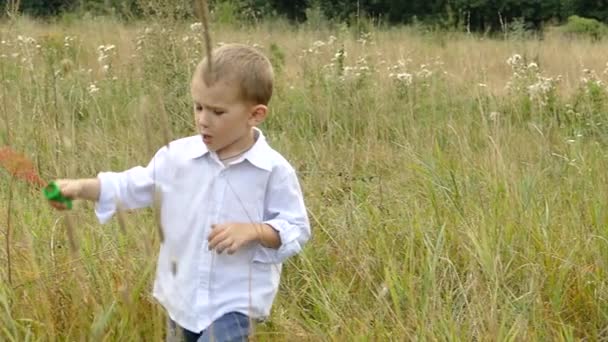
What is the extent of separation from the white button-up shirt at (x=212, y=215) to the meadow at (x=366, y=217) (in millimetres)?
79

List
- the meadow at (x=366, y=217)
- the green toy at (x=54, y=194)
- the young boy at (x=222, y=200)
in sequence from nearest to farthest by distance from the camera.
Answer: the green toy at (x=54, y=194), the young boy at (x=222, y=200), the meadow at (x=366, y=217)

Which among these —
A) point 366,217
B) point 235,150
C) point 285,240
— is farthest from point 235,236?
point 366,217

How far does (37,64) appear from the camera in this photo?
5902mm

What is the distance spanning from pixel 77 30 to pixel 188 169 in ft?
26.4

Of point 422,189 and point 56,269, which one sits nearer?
point 56,269

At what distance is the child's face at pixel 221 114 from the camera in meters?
1.83

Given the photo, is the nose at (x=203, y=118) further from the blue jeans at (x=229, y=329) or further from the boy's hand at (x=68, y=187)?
the blue jeans at (x=229, y=329)

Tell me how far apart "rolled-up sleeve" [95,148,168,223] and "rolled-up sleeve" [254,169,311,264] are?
27 cm

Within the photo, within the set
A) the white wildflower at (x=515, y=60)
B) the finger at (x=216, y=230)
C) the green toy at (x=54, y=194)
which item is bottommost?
the white wildflower at (x=515, y=60)

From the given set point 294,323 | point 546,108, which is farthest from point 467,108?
point 294,323

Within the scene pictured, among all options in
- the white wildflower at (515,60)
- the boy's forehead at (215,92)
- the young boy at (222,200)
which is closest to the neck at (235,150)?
the young boy at (222,200)

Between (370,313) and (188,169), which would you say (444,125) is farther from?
(188,169)

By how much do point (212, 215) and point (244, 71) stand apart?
1.11 ft

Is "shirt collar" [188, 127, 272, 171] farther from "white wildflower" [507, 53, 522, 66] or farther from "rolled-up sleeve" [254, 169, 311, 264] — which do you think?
"white wildflower" [507, 53, 522, 66]
